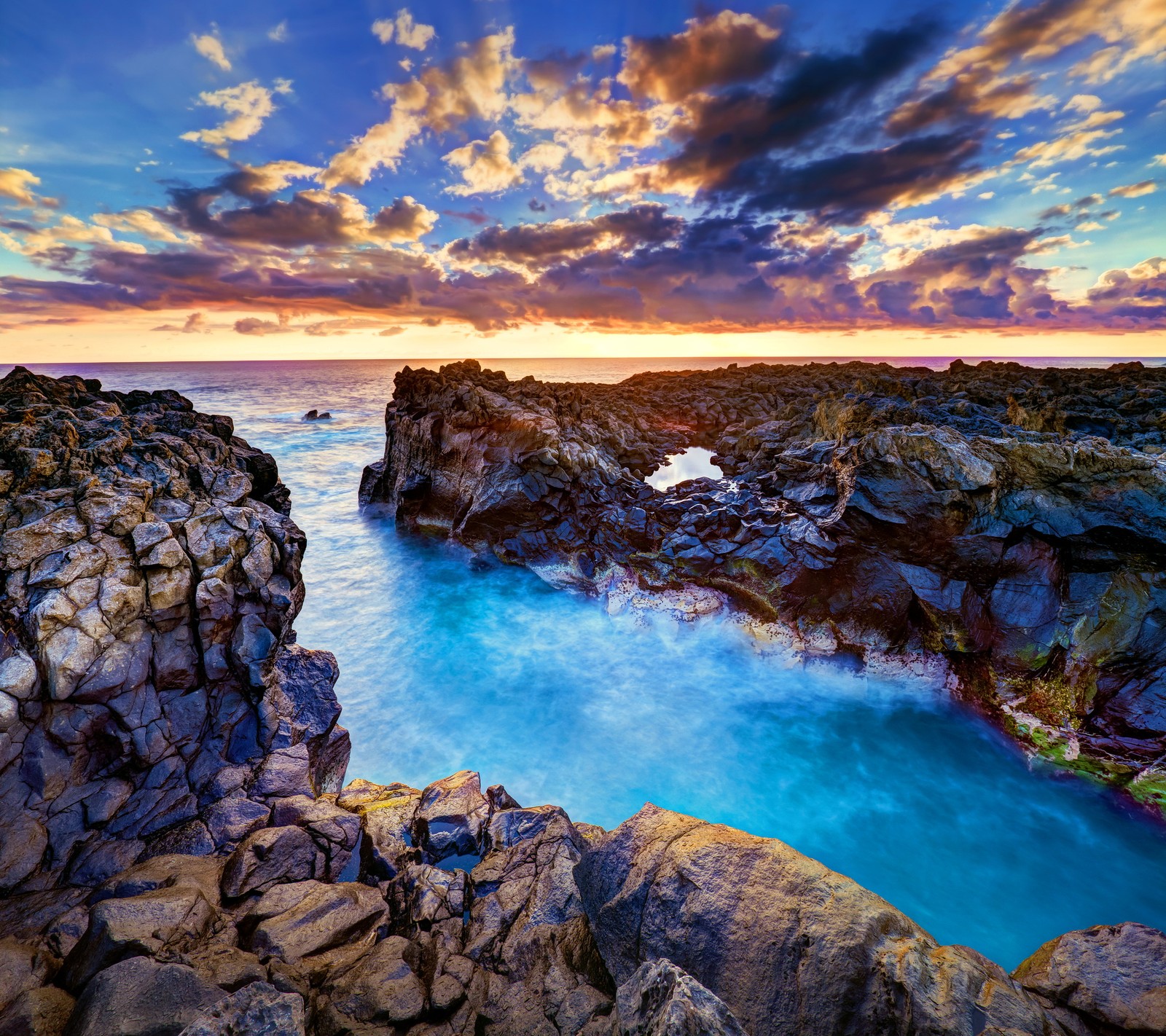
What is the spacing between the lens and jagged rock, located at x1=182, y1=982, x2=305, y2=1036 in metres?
4.44

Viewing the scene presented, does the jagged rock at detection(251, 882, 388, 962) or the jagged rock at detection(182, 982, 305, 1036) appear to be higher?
the jagged rock at detection(182, 982, 305, 1036)

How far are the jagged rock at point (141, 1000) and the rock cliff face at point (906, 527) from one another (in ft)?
52.1

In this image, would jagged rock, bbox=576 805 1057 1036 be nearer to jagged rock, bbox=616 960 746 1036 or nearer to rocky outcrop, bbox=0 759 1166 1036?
rocky outcrop, bbox=0 759 1166 1036

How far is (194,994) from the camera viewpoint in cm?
489

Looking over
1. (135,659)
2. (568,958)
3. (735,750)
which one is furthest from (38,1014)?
(735,750)

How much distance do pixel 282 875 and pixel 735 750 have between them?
1098 cm

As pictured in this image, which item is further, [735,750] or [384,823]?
[735,750]

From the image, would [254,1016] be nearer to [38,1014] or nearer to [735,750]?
[38,1014]

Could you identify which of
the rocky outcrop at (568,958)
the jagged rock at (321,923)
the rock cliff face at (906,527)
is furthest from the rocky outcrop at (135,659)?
the rock cliff face at (906,527)

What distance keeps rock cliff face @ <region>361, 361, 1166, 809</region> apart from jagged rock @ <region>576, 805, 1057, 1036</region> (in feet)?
35.2

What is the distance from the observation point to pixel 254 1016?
462 centimetres

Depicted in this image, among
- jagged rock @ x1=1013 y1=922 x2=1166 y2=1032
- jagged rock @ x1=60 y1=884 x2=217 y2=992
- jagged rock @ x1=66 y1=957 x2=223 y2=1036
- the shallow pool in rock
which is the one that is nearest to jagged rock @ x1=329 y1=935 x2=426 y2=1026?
jagged rock @ x1=66 y1=957 x2=223 y2=1036

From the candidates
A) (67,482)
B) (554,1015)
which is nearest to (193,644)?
(67,482)

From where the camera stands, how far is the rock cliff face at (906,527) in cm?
1247
